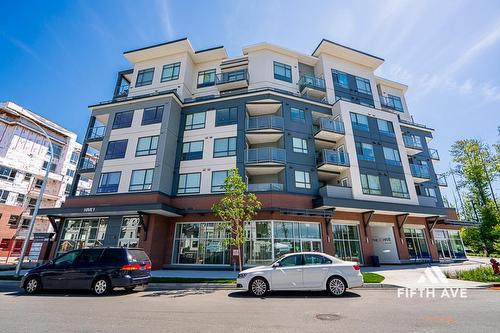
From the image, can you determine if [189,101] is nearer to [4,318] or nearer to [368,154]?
[368,154]

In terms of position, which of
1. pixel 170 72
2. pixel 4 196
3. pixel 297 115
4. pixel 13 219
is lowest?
pixel 13 219

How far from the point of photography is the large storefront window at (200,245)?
19.4m

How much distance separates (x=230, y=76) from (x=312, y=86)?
30.2ft

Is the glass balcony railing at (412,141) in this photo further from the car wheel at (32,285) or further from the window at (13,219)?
the window at (13,219)

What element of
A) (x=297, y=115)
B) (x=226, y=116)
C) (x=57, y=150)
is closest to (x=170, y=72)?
(x=226, y=116)

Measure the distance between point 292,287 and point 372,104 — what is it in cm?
2620

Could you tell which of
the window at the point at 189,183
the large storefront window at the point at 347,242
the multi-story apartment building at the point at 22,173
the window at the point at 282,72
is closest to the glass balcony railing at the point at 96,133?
the window at the point at 189,183

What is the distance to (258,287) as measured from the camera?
9.41 m

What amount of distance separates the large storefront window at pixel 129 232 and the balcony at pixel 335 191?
15.6 m

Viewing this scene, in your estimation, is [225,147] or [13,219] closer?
[225,147]

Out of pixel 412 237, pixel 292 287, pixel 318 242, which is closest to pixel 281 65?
pixel 318 242

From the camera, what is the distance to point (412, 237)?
23.6m

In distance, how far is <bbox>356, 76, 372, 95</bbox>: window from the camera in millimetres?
28812

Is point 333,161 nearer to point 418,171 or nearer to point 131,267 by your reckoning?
point 418,171
